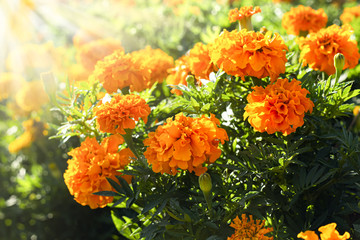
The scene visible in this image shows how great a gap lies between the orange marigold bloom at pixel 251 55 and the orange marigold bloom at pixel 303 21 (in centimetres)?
63

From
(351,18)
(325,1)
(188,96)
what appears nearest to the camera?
(188,96)

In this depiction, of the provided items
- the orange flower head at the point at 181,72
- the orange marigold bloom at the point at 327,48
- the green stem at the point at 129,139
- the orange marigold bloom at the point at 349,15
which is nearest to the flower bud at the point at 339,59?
the orange marigold bloom at the point at 327,48

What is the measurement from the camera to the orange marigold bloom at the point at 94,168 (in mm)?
1274

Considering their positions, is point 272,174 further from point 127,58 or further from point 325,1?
point 325,1

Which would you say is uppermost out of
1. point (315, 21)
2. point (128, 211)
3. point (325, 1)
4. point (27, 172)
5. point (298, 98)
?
point (298, 98)

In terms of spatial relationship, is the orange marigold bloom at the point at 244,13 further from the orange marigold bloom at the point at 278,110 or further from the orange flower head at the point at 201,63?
the orange marigold bloom at the point at 278,110

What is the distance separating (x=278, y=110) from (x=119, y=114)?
49cm

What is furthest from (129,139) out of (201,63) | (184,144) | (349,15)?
(349,15)

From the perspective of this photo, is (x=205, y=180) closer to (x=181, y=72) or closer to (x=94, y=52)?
(x=181, y=72)

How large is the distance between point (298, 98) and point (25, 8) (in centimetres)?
555

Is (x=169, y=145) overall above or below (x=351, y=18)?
above

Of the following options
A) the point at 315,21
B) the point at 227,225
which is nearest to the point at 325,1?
the point at 315,21

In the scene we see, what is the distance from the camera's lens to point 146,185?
49.6 inches

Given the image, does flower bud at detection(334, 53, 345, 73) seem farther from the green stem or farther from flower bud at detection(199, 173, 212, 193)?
the green stem
